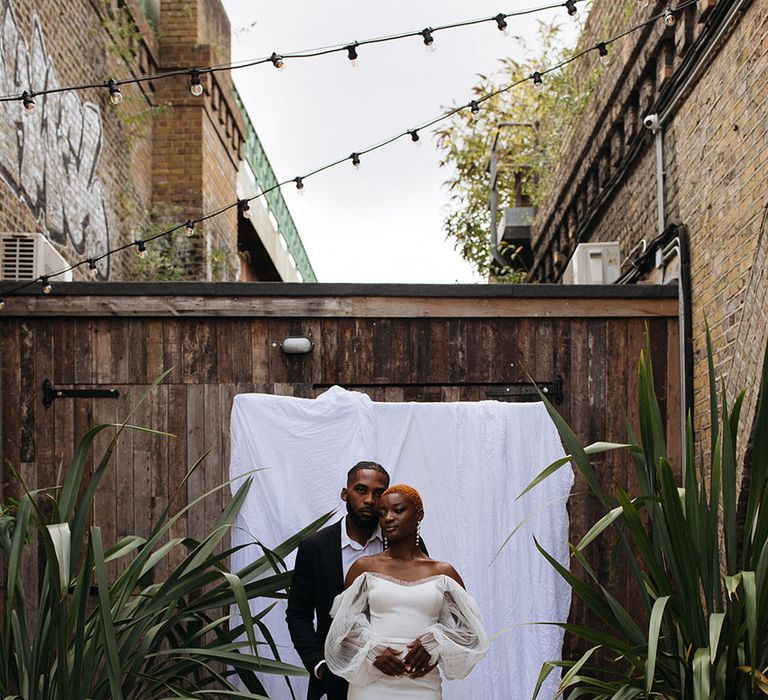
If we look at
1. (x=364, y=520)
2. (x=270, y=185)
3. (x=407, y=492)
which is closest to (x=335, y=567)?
(x=364, y=520)

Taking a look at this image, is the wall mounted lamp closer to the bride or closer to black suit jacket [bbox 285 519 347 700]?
black suit jacket [bbox 285 519 347 700]

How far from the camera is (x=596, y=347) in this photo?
6.77m

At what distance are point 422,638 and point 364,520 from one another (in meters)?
0.68

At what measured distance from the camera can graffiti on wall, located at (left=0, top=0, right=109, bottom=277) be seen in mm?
7922

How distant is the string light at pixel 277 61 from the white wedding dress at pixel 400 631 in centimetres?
292

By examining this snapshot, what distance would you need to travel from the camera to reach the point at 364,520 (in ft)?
15.5

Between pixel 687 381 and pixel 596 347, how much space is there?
546mm

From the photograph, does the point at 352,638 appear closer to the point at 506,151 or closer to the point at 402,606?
the point at 402,606

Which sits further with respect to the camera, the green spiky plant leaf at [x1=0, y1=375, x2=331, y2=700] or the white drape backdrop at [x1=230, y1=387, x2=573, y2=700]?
the white drape backdrop at [x1=230, y1=387, x2=573, y2=700]

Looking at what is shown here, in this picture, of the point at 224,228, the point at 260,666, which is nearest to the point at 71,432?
the point at 260,666

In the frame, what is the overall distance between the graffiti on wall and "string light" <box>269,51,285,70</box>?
2.56 m

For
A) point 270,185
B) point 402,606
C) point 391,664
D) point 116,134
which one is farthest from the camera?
point 270,185

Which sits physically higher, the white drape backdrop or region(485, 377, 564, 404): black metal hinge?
region(485, 377, 564, 404): black metal hinge

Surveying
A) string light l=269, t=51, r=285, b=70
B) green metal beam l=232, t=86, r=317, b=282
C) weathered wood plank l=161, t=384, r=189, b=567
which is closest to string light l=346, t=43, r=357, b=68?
string light l=269, t=51, r=285, b=70
